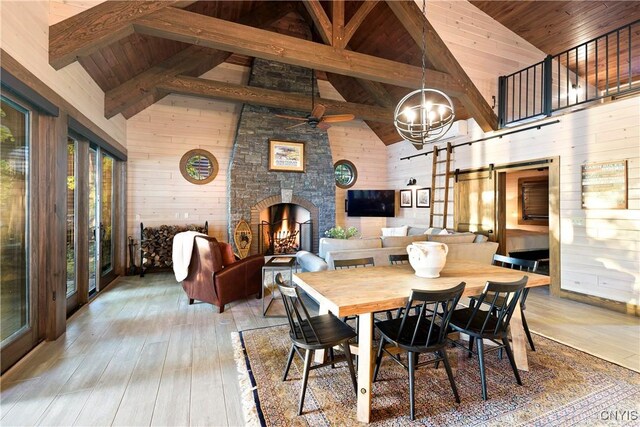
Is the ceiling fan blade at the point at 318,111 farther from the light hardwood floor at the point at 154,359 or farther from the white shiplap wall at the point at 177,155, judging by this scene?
the light hardwood floor at the point at 154,359

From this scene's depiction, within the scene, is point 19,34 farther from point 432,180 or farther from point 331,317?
point 432,180

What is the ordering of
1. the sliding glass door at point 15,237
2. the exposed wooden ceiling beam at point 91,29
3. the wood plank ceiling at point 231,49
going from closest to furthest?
the sliding glass door at point 15,237 < the exposed wooden ceiling beam at point 91,29 < the wood plank ceiling at point 231,49

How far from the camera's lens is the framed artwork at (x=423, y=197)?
720 centimetres

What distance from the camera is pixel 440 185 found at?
6902 millimetres

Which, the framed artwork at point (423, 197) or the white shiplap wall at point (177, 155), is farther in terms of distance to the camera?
the framed artwork at point (423, 197)

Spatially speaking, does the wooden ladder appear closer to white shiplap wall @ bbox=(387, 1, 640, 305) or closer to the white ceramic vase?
white shiplap wall @ bbox=(387, 1, 640, 305)

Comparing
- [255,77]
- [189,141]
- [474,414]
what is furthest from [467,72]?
[189,141]

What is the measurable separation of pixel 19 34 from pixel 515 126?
6.56m

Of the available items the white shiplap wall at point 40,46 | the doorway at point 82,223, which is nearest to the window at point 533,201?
the white shiplap wall at point 40,46

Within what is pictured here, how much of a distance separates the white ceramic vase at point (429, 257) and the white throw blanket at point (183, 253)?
9.28 feet

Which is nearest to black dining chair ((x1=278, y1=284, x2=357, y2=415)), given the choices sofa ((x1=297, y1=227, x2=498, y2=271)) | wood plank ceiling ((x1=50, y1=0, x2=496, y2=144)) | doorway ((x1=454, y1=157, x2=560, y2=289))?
sofa ((x1=297, y1=227, x2=498, y2=271))

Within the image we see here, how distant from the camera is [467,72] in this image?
5.27 metres

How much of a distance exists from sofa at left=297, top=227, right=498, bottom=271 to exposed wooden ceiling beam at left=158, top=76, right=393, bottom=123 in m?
3.53

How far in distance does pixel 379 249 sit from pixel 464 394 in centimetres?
227
